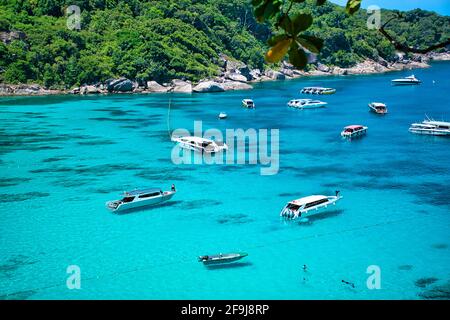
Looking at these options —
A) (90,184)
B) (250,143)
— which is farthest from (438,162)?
(90,184)

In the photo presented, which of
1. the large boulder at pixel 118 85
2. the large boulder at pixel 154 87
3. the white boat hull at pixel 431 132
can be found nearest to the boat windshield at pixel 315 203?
the white boat hull at pixel 431 132

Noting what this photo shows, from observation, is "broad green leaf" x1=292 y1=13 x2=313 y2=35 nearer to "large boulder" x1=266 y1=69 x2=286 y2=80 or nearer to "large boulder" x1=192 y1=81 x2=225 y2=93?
"large boulder" x1=192 y1=81 x2=225 y2=93

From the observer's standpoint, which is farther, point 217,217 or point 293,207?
point 217,217

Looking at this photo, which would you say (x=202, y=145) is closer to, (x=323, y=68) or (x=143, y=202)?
(x=143, y=202)

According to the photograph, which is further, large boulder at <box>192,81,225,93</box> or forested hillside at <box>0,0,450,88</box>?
large boulder at <box>192,81,225,93</box>

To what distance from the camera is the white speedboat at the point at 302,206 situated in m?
28.5

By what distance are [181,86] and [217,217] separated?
215 ft

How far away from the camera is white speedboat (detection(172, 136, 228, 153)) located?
146ft

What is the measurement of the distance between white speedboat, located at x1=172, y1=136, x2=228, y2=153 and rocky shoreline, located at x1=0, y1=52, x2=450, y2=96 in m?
43.6

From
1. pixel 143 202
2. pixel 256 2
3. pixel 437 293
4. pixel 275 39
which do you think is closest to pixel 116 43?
pixel 143 202

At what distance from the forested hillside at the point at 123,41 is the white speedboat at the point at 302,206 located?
215 ft

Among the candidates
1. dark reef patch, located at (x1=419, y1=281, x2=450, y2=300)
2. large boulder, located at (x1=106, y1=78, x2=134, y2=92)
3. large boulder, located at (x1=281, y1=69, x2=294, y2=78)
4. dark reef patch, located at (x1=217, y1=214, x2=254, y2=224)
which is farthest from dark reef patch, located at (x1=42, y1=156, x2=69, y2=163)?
large boulder, located at (x1=281, y1=69, x2=294, y2=78)

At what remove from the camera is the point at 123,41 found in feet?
315

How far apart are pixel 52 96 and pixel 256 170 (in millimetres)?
55326
